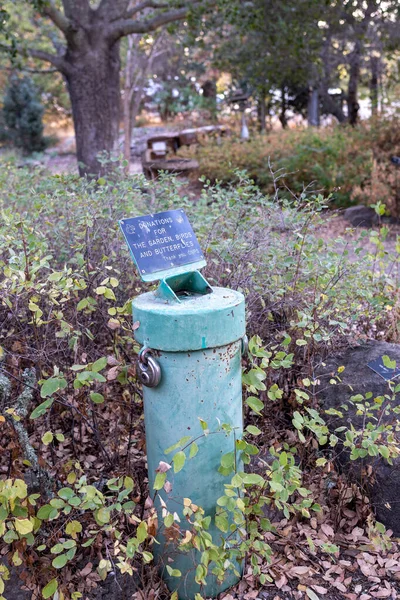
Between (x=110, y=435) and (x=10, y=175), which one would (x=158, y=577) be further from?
(x=10, y=175)

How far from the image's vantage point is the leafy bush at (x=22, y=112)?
23.9m

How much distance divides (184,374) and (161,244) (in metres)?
0.58

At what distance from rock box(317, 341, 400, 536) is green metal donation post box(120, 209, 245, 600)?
810mm

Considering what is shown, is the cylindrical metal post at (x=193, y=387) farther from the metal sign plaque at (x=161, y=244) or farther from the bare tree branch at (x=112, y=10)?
the bare tree branch at (x=112, y=10)

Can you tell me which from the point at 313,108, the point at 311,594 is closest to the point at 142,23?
the point at 311,594

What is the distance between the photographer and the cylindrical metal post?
2.05 meters

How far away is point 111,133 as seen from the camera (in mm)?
9305

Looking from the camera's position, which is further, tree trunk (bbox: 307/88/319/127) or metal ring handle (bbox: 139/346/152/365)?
tree trunk (bbox: 307/88/319/127)

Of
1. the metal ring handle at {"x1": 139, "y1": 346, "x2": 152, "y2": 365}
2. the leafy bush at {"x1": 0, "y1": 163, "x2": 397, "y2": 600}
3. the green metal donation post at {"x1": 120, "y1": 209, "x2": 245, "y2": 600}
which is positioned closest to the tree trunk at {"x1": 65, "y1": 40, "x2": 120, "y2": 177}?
the leafy bush at {"x1": 0, "y1": 163, "x2": 397, "y2": 600}

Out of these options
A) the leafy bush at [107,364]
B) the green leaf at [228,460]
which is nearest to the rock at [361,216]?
the leafy bush at [107,364]

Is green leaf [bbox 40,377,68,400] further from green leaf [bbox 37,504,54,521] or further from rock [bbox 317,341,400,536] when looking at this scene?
rock [bbox 317,341,400,536]

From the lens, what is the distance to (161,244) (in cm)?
236

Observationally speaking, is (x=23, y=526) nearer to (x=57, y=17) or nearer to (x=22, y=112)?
(x=57, y=17)

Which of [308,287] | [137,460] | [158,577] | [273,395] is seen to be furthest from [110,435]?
[308,287]
